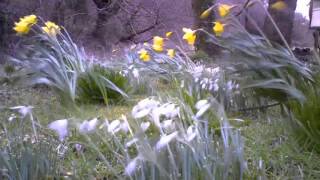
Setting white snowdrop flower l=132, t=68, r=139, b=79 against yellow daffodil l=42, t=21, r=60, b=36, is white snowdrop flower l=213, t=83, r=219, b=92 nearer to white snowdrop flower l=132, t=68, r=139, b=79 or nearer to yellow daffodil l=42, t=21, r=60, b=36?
white snowdrop flower l=132, t=68, r=139, b=79

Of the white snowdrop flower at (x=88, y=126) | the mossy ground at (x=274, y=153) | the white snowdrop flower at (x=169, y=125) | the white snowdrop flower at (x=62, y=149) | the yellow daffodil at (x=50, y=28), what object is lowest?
the mossy ground at (x=274, y=153)

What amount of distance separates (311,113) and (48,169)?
1.14 m

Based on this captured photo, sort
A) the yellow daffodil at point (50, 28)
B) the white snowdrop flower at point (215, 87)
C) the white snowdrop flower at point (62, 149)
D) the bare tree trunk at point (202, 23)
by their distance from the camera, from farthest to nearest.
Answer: the bare tree trunk at point (202, 23), the yellow daffodil at point (50, 28), the white snowdrop flower at point (215, 87), the white snowdrop flower at point (62, 149)

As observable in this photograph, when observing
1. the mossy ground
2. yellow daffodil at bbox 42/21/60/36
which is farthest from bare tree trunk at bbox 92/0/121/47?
the mossy ground

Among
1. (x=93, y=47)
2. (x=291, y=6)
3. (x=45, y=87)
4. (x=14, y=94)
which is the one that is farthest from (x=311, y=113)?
(x=93, y=47)

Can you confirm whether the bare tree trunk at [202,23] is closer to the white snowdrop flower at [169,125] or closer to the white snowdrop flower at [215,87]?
the white snowdrop flower at [215,87]

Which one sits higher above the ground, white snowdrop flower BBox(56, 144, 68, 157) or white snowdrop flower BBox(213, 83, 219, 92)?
white snowdrop flower BBox(213, 83, 219, 92)

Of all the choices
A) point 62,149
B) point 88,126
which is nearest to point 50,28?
point 62,149

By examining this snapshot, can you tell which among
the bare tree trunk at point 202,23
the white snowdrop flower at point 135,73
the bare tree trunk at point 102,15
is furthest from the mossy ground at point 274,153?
the bare tree trunk at point 102,15

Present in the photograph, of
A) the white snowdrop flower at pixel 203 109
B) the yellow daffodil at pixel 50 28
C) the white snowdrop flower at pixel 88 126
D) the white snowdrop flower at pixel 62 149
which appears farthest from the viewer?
the yellow daffodil at pixel 50 28

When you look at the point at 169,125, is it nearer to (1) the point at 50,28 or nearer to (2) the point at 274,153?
(2) the point at 274,153

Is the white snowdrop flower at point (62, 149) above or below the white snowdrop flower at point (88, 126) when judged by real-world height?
below

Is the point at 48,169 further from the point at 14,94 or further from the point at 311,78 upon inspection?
the point at 14,94

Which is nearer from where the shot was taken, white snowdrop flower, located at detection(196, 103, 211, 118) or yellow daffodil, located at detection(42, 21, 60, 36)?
white snowdrop flower, located at detection(196, 103, 211, 118)
